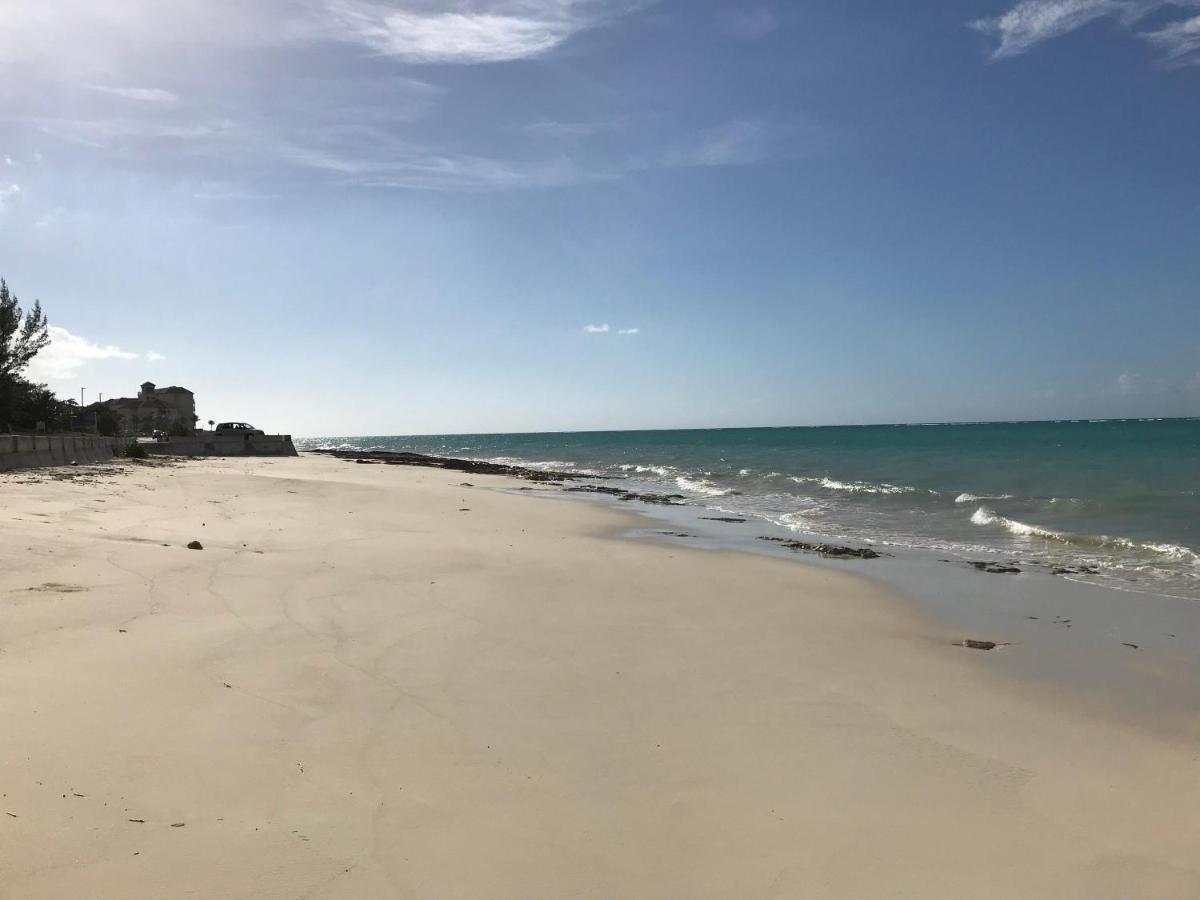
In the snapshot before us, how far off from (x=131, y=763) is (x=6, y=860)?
0.90m

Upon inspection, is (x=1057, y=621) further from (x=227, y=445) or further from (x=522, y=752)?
(x=227, y=445)

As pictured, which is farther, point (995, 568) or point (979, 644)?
point (995, 568)

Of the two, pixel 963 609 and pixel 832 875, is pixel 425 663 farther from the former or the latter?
pixel 963 609

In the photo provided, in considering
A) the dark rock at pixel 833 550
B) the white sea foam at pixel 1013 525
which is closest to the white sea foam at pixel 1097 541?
the white sea foam at pixel 1013 525

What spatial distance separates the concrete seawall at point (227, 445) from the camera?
43219 mm

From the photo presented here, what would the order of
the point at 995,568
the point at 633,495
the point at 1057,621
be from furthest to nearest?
1. the point at 633,495
2. the point at 995,568
3. the point at 1057,621

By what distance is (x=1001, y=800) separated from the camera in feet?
13.6

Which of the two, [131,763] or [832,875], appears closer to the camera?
[832,875]

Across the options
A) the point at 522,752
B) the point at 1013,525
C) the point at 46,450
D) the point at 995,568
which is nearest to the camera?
the point at 522,752

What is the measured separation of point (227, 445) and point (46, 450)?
27.4 m

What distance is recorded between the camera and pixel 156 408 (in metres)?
84.9

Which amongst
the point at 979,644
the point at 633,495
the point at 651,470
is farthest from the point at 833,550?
the point at 651,470

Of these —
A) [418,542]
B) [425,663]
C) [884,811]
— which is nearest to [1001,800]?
[884,811]

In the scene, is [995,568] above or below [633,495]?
below
